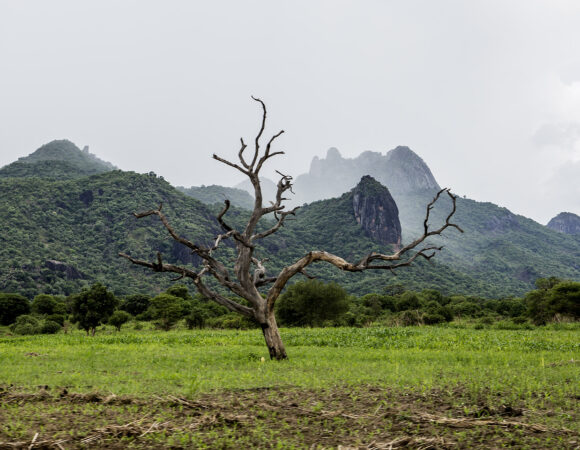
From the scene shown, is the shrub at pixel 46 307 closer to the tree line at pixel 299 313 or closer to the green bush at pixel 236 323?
the tree line at pixel 299 313

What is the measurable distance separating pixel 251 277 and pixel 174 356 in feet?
14.6

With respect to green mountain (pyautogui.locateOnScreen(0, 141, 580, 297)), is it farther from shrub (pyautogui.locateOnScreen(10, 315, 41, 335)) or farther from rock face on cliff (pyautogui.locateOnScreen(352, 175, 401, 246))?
shrub (pyautogui.locateOnScreen(10, 315, 41, 335))

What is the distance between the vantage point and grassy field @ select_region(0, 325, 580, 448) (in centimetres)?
534

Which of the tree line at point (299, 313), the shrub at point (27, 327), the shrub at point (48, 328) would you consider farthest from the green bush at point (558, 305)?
the shrub at point (27, 327)

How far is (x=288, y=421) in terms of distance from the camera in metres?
6.23

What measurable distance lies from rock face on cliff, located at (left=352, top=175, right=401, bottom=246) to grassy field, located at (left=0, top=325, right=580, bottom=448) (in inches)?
5983

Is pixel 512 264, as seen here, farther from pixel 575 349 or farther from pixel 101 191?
pixel 575 349

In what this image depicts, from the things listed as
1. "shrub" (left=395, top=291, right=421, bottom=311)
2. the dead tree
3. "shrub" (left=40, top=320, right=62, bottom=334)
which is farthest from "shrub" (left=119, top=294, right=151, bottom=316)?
the dead tree

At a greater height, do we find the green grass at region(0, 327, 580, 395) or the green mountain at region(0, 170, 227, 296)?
the green mountain at region(0, 170, 227, 296)

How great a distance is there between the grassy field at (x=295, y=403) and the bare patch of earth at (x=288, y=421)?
2 centimetres

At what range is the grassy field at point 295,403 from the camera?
17.5 ft

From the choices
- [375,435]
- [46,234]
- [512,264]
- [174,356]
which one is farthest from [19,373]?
[512,264]

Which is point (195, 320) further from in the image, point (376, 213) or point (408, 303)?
point (376, 213)

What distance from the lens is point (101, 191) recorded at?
128125 mm
